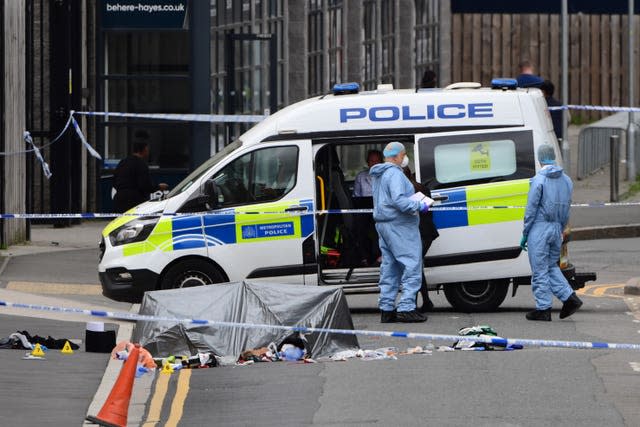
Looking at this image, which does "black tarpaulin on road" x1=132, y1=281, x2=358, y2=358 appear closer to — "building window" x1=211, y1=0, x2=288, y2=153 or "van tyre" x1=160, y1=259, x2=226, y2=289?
"van tyre" x1=160, y1=259, x2=226, y2=289

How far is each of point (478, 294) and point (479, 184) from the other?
1.15 m

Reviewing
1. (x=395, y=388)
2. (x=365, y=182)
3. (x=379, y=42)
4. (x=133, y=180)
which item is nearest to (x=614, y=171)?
(x=379, y=42)

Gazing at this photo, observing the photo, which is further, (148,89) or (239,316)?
(148,89)

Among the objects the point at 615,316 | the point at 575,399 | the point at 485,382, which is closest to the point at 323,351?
the point at 485,382

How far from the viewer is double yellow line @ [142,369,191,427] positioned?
1114 centimetres

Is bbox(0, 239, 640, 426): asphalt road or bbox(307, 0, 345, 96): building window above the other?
bbox(307, 0, 345, 96): building window

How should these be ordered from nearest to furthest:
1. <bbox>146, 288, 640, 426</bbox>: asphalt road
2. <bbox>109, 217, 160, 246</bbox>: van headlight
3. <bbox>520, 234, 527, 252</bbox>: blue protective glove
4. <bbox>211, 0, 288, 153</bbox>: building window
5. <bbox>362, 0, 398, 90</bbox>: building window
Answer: <bbox>146, 288, 640, 426</bbox>: asphalt road
<bbox>520, 234, 527, 252</bbox>: blue protective glove
<bbox>109, 217, 160, 246</bbox>: van headlight
<bbox>211, 0, 288, 153</bbox>: building window
<bbox>362, 0, 398, 90</bbox>: building window

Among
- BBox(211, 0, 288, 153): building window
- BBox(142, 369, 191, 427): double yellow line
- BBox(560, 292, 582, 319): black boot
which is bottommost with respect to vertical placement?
BBox(142, 369, 191, 427): double yellow line

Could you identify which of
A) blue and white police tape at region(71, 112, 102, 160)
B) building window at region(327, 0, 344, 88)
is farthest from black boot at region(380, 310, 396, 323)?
building window at region(327, 0, 344, 88)

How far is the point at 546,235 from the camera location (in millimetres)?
15789

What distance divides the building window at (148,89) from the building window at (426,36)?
1093cm

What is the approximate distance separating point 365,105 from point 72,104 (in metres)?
10.0

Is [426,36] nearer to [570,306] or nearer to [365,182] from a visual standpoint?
[365,182]

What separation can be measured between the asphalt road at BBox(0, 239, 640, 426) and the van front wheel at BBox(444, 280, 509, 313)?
111 cm
